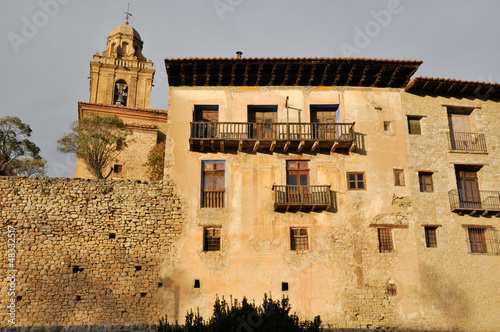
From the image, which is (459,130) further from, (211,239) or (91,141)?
(91,141)

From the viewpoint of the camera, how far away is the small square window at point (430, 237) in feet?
68.3

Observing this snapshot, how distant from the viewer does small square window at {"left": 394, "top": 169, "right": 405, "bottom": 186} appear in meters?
21.6

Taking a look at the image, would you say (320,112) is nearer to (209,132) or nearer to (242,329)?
(209,132)

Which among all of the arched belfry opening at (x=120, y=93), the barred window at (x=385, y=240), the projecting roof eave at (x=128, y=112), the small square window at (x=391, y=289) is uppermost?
the arched belfry opening at (x=120, y=93)

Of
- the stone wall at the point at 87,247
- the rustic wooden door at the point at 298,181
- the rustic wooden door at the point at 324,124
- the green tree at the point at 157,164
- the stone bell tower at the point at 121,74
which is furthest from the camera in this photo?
the stone bell tower at the point at 121,74

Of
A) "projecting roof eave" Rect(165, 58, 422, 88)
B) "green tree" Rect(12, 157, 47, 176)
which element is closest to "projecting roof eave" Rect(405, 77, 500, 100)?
"projecting roof eave" Rect(165, 58, 422, 88)

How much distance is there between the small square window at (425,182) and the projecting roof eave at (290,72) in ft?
15.6

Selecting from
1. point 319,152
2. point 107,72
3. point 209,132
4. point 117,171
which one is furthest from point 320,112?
point 107,72

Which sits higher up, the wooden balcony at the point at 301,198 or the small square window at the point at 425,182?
the small square window at the point at 425,182

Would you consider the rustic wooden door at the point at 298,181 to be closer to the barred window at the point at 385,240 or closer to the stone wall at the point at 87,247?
the barred window at the point at 385,240

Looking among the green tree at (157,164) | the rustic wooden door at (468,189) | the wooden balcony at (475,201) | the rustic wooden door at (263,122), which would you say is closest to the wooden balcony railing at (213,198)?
the rustic wooden door at (263,122)

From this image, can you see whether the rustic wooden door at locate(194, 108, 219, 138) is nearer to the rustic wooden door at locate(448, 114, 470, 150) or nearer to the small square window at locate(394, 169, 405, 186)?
the small square window at locate(394, 169, 405, 186)

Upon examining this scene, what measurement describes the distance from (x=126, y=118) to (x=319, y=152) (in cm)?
1721

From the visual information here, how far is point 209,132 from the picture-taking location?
21.8 metres
